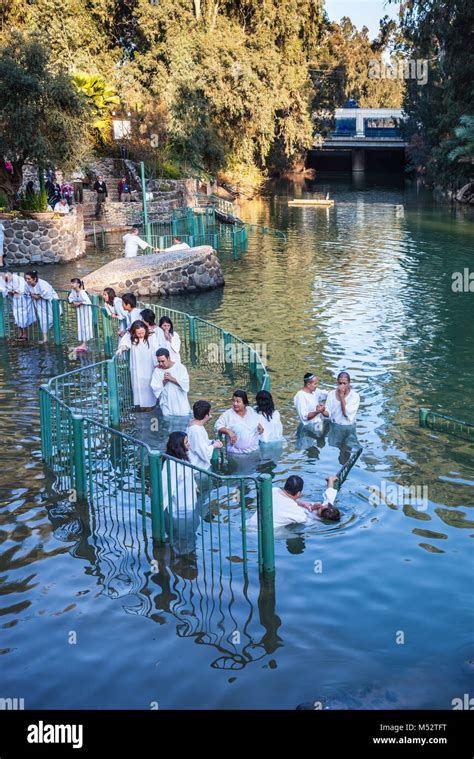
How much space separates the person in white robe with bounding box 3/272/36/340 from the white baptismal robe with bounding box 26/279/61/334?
→ 0.42 ft

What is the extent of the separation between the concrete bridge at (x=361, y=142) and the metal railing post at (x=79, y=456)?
244 ft

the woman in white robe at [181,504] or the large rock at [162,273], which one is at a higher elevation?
the large rock at [162,273]

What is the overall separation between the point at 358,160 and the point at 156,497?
81566 mm

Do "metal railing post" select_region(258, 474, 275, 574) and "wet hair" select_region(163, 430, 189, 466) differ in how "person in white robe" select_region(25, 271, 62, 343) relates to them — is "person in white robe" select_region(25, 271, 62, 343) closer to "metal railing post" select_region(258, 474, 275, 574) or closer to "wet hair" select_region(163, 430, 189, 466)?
"wet hair" select_region(163, 430, 189, 466)

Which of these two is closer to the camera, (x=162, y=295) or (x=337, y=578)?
(x=337, y=578)

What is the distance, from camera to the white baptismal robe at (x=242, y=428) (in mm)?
11641

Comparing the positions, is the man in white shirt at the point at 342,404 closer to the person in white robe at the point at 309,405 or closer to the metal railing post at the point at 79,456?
the person in white robe at the point at 309,405

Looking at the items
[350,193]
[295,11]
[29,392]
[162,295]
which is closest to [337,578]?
[29,392]

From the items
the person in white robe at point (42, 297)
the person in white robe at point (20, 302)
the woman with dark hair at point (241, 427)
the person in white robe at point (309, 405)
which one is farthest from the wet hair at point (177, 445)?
the person in white robe at point (20, 302)

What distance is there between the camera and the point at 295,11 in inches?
1923

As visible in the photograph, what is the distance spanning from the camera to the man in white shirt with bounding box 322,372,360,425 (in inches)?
504

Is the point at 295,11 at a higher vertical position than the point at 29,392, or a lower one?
higher
